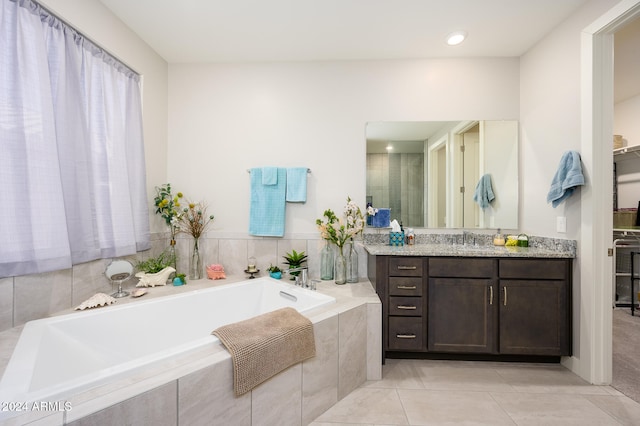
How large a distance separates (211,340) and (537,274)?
2.18 m

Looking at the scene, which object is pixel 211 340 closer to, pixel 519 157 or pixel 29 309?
pixel 29 309

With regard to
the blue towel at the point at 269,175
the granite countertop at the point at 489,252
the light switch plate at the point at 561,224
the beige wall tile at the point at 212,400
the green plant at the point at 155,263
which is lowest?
the beige wall tile at the point at 212,400

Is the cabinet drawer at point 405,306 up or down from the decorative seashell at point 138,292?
down

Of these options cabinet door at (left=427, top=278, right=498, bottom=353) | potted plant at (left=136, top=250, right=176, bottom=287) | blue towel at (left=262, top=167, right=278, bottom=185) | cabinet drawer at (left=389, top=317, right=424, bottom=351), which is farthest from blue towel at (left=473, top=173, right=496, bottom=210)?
potted plant at (left=136, top=250, right=176, bottom=287)

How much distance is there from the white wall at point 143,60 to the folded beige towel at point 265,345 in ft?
5.47

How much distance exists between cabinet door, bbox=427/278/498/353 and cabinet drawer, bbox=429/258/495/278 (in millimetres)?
38

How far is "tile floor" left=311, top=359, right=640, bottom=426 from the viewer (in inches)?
58.5

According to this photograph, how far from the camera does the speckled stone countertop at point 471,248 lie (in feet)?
6.40

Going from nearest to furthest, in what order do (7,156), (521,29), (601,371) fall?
1. (7,156)
2. (601,371)
3. (521,29)

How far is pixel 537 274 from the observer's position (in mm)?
1954

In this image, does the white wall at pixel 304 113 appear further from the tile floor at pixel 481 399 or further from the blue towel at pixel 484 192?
the tile floor at pixel 481 399

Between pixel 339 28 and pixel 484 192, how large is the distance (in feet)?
6.13

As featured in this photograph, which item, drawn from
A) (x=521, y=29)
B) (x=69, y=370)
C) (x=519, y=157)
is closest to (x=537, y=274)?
(x=519, y=157)

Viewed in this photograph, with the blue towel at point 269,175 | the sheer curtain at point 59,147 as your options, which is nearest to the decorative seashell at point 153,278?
the sheer curtain at point 59,147
